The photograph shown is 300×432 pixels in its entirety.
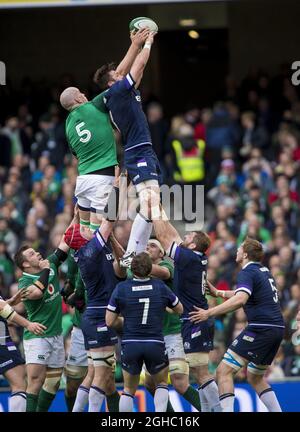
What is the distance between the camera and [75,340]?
48.6ft

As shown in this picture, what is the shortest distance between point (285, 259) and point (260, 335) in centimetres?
538

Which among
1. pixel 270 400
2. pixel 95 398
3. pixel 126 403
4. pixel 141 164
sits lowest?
pixel 270 400

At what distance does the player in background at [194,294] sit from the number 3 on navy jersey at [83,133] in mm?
1255

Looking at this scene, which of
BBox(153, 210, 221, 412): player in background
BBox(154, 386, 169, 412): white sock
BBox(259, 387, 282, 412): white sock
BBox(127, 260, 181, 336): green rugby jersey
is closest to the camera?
BBox(154, 386, 169, 412): white sock

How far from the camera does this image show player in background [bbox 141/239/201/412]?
1425 centimetres

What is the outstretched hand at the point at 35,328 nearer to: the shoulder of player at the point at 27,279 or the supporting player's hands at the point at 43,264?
the shoulder of player at the point at 27,279

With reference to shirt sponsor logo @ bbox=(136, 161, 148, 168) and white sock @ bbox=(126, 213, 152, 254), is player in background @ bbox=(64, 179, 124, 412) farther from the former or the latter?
shirt sponsor logo @ bbox=(136, 161, 148, 168)

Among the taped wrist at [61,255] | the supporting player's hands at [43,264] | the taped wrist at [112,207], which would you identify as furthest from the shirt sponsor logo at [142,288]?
the taped wrist at [61,255]

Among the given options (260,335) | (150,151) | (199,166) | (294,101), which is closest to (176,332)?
(260,335)

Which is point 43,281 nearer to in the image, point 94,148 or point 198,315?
point 94,148

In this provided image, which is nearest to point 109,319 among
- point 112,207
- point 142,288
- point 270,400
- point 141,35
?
point 142,288

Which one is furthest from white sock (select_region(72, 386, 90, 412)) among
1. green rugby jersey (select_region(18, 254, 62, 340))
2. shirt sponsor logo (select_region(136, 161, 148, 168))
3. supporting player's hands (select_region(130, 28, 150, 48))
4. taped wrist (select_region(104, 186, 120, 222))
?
supporting player's hands (select_region(130, 28, 150, 48))

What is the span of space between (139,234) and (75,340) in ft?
6.38

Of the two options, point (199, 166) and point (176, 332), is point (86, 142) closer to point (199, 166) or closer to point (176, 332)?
point (176, 332)
